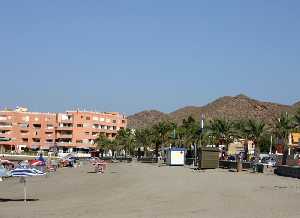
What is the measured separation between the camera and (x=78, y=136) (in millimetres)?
146125

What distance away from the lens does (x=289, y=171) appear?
1590 inches

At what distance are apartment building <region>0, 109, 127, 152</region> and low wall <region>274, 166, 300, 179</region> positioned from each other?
10418 centimetres

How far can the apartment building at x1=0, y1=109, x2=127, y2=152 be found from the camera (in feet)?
472

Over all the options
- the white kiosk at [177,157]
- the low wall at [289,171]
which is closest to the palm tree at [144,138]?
the white kiosk at [177,157]

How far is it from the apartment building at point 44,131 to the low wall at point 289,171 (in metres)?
104

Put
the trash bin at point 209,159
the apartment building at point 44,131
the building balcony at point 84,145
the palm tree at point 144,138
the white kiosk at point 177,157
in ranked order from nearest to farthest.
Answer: the trash bin at point 209,159 < the white kiosk at point 177,157 < the palm tree at point 144,138 < the apartment building at point 44,131 < the building balcony at point 84,145

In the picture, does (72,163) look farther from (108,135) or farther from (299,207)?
(108,135)

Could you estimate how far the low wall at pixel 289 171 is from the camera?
125ft

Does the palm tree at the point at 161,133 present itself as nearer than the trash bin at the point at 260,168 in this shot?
No

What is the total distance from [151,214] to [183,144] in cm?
8849

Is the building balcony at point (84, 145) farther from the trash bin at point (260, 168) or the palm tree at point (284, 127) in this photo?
the trash bin at point (260, 168)

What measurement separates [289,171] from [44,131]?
365ft

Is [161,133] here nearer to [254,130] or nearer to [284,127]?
[284,127]

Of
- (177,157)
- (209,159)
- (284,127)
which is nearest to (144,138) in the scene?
(284,127)
